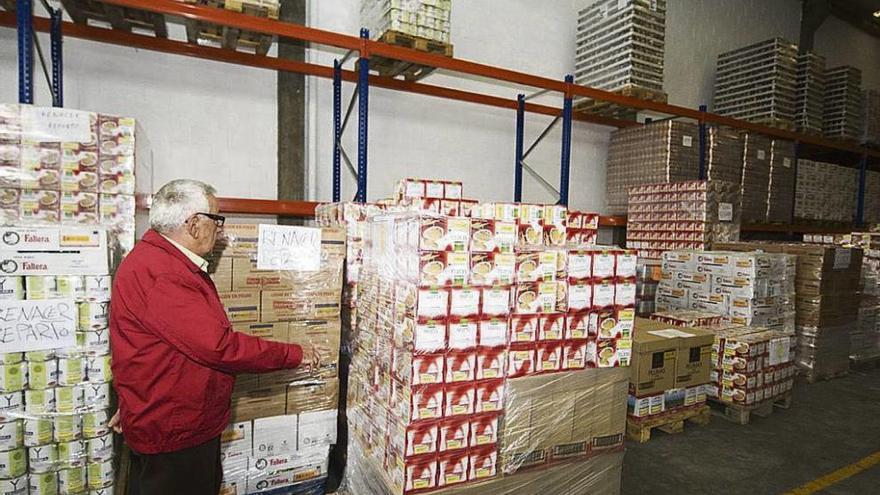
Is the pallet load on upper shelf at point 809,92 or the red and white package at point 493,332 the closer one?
the red and white package at point 493,332

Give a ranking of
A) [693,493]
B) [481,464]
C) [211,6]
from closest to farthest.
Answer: [481,464] → [693,493] → [211,6]

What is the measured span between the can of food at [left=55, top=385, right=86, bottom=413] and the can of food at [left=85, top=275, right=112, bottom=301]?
1.86ft

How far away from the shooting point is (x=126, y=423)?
89.6 inches

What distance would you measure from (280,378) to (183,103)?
3471 mm

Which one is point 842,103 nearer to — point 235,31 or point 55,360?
point 235,31

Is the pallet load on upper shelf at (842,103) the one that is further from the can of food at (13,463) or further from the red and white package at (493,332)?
the can of food at (13,463)

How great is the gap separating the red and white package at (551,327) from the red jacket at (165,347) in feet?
5.52

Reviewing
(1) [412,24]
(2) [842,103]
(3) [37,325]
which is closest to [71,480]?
(3) [37,325]

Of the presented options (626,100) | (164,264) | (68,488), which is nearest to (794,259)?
(626,100)

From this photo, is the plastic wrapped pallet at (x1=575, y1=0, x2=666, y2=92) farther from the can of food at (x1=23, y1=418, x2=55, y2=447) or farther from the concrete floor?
the can of food at (x1=23, y1=418, x2=55, y2=447)

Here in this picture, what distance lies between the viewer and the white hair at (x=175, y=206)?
7.65 feet

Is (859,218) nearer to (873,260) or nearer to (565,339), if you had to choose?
(873,260)

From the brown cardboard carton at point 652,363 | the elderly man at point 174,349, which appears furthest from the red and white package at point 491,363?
the brown cardboard carton at point 652,363

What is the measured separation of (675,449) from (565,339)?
2404 mm
